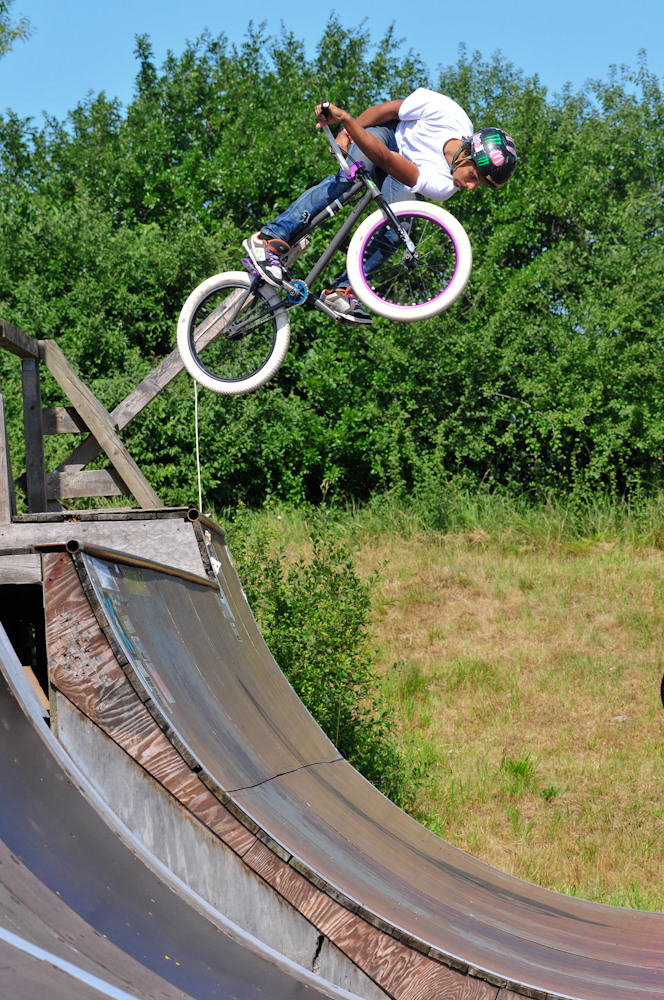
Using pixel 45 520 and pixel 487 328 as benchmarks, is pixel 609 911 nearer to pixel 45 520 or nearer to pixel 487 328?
pixel 45 520

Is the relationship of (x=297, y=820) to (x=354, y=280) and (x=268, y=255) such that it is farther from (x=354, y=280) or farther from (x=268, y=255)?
(x=268, y=255)

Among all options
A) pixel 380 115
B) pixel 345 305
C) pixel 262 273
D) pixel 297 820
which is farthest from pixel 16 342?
pixel 297 820

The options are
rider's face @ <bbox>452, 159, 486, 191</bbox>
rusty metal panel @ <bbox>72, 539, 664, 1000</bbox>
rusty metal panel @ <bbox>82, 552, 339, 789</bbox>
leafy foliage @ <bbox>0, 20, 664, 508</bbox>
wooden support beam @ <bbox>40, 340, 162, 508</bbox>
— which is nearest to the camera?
rusty metal panel @ <bbox>72, 539, 664, 1000</bbox>

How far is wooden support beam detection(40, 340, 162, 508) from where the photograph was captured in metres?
6.54

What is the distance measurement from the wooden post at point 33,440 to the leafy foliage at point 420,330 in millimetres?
6874

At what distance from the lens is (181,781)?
2.52 metres

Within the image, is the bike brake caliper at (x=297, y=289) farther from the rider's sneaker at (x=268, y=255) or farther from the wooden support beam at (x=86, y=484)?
the wooden support beam at (x=86, y=484)

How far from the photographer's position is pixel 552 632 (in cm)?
1014

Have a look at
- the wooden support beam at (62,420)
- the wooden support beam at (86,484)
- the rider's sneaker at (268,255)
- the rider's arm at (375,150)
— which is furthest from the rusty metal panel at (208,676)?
the rider's arm at (375,150)

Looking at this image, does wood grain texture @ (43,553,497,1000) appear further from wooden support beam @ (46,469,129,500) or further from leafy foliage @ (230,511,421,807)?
leafy foliage @ (230,511,421,807)

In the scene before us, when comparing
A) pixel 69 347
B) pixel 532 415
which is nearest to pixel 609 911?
Result: pixel 532 415

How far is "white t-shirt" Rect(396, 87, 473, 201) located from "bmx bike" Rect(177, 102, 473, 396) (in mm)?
210

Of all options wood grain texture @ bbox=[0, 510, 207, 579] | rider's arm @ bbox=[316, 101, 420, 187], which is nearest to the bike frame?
rider's arm @ bbox=[316, 101, 420, 187]

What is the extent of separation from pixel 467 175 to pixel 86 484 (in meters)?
4.08
